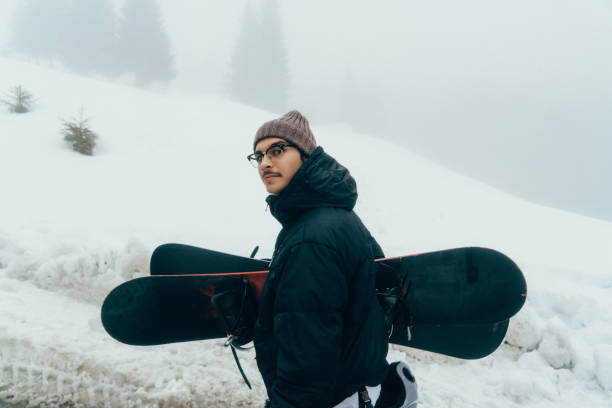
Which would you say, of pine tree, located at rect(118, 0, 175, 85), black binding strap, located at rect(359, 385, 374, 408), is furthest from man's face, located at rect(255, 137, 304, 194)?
pine tree, located at rect(118, 0, 175, 85)

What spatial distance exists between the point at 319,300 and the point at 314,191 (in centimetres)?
50

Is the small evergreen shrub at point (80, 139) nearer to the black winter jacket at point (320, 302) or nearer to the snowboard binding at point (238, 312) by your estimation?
the snowboard binding at point (238, 312)

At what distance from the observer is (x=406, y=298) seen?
78.5 inches

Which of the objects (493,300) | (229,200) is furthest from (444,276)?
(229,200)

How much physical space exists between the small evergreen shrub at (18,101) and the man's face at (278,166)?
1118cm

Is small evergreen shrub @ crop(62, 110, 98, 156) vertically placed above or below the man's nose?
below

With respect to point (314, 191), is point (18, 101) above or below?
above

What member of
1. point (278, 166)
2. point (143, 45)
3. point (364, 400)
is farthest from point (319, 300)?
point (143, 45)

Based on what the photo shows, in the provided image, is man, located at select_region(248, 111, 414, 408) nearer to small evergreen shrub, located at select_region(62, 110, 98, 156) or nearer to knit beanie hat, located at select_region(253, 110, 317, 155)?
knit beanie hat, located at select_region(253, 110, 317, 155)

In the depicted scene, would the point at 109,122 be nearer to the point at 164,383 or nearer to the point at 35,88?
the point at 35,88

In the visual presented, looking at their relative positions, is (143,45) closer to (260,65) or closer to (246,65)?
(246,65)

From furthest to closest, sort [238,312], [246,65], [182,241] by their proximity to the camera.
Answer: [246,65], [182,241], [238,312]

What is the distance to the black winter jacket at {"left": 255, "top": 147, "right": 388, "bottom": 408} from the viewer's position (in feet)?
3.60

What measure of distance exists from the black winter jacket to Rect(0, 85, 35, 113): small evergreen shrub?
37.3 feet
